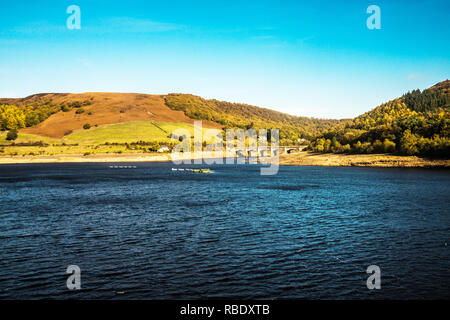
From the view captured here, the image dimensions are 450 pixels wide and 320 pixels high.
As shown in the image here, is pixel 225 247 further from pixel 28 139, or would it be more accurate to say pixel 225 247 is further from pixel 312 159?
pixel 28 139

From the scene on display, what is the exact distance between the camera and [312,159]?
155000mm

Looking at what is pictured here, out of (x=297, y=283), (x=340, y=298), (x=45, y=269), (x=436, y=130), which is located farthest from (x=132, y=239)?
(x=436, y=130)

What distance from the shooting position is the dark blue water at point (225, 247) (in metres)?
20.0

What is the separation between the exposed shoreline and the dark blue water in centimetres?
7397

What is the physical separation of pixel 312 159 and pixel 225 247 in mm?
132833

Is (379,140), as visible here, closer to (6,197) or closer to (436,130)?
(436,130)

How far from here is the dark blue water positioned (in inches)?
787

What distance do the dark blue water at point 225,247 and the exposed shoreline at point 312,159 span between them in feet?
243
